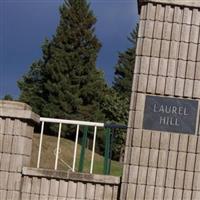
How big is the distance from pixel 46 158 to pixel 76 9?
71.9 feet

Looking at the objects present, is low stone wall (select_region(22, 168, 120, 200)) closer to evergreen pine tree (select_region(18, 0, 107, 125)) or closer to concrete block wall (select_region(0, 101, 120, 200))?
concrete block wall (select_region(0, 101, 120, 200))

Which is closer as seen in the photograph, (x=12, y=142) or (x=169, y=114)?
(x=169, y=114)

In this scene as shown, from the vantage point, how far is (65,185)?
6.42m

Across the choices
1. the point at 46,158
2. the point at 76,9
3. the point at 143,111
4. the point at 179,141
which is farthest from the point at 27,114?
the point at 76,9

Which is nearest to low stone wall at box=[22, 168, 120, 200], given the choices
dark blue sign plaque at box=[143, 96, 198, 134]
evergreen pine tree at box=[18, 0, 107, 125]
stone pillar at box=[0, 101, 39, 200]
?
stone pillar at box=[0, 101, 39, 200]

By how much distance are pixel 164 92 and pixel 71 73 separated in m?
38.4

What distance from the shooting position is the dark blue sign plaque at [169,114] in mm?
6227

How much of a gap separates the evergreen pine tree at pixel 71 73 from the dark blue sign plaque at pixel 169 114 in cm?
3646

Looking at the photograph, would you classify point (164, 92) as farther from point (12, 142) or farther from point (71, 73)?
point (71, 73)

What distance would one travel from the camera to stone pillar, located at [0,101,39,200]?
648cm

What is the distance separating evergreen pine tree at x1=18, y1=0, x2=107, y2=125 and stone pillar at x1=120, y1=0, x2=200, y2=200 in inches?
1434

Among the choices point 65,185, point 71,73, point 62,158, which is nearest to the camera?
point 65,185

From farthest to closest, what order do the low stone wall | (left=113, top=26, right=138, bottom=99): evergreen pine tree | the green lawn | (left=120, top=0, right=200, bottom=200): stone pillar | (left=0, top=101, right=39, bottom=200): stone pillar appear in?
(left=113, top=26, right=138, bottom=99): evergreen pine tree, the green lawn, (left=0, top=101, right=39, bottom=200): stone pillar, the low stone wall, (left=120, top=0, right=200, bottom=200): stone pillar

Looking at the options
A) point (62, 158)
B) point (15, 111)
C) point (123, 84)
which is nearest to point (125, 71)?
point (123, 84)
